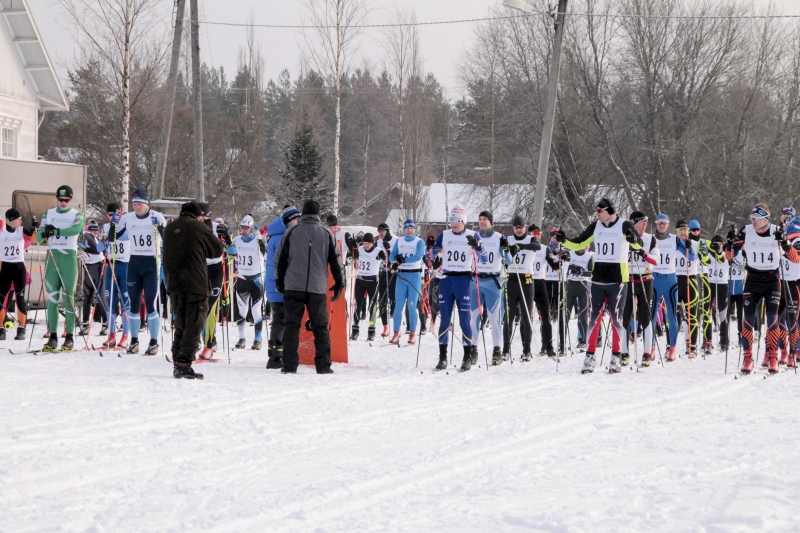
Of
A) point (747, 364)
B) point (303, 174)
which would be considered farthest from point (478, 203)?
point (747, 364)

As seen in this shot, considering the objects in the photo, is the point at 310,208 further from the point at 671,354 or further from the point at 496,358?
the point at 671,354

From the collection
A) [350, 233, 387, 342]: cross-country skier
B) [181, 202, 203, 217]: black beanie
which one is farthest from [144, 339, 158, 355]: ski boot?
[350, 233, 387, 342]: cross-country skier

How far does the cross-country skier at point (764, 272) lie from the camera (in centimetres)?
1020

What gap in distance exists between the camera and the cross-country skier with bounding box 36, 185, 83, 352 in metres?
10.7

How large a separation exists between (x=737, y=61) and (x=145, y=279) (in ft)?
88.4

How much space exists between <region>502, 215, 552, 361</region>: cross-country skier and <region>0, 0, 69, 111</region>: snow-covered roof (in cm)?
1752

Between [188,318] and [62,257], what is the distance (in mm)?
2908

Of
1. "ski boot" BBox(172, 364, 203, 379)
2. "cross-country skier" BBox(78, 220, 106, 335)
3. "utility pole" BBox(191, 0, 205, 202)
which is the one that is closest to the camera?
"ski boot" BBox(172, 364, 203, 379)

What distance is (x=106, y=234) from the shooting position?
11898 mm

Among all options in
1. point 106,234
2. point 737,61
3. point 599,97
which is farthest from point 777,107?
point 106,234

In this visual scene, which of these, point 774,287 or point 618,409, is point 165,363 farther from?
point 774,287

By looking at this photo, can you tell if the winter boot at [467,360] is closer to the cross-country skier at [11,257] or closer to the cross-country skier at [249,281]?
the cross-country skier at [249,281]

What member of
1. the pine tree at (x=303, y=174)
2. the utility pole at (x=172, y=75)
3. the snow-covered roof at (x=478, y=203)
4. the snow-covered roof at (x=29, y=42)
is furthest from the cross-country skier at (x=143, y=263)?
the pine tree at (x=303, y=174)

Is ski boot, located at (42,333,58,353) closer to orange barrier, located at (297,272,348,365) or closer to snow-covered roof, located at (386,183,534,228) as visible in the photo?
orange barrier, located at (297,272,348,365)
